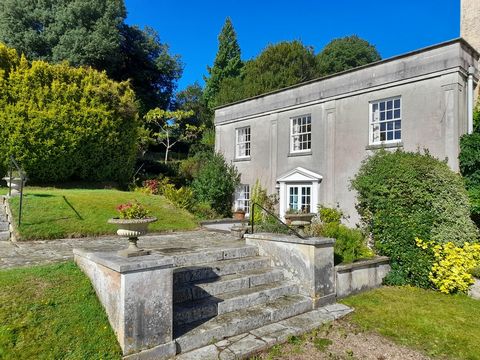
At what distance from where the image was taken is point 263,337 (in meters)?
4.89

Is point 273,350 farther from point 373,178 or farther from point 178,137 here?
point 178,137

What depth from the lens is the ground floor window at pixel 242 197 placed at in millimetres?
16609

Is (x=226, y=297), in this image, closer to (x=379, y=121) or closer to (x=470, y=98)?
(x=379, y=121)

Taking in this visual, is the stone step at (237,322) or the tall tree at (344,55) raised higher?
the tall tree at (344,55)

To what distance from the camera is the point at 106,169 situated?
17.2 meters

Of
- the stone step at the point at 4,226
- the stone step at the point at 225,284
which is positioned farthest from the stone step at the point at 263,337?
the stone step at the point at 4,226

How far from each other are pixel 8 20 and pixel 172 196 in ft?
66.9

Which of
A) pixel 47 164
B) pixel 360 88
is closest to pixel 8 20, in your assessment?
pixel 47 164

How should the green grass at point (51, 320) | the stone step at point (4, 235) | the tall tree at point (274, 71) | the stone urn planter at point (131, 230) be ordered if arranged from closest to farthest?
the green grass at point (51, 320)
the stone urn planter at point (131, 230)
the stone step at point (4, 235)
the tall tree at point (274, 71)

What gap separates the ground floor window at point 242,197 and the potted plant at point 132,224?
11.5m

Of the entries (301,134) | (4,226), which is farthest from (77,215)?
(301,134)

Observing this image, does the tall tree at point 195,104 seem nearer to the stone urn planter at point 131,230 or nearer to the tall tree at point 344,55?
the tall tree at point 344,55

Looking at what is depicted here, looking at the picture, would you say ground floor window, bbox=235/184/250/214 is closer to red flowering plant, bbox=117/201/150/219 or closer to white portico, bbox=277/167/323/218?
white portico, bbox=277/167/323/218

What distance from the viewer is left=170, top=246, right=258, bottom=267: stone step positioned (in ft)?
19.9
